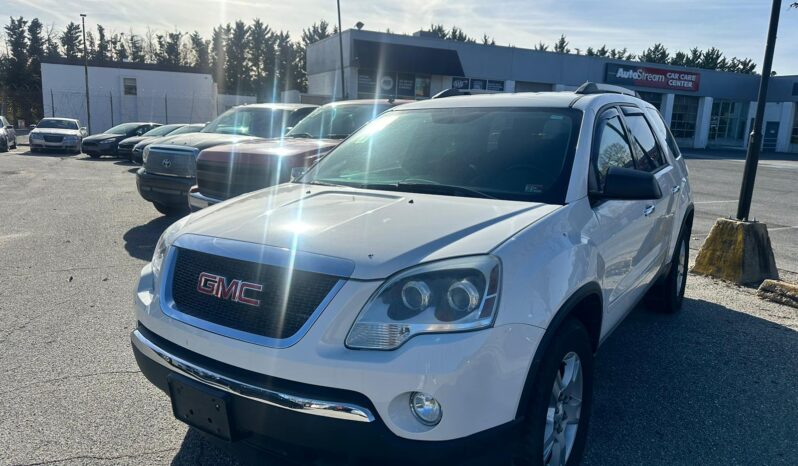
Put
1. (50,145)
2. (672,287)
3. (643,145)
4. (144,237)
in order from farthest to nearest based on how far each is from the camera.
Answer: (50,145) → (144,237) → (672,287) → (643,145)

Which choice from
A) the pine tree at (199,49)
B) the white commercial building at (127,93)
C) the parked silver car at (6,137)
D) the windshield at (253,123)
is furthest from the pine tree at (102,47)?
the windshield at (253,123)

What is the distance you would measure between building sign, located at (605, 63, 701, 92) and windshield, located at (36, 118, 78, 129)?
3281 cm

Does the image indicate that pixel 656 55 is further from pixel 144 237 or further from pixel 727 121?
pixel 144 237

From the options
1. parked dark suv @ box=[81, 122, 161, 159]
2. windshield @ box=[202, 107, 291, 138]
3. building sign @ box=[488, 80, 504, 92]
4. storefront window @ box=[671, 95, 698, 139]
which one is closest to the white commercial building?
parked dark suv @ box=[81, 122, 161, 159]

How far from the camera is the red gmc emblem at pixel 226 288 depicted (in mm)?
→ 2387

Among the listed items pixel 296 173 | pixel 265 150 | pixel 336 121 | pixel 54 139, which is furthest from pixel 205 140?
pixel 54 139

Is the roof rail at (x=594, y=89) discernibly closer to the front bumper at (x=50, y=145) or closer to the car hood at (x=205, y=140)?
the car hood at (x=205, y=140)

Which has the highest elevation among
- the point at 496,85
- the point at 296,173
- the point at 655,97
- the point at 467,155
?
the point at 655,97

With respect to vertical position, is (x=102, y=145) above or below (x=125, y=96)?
below

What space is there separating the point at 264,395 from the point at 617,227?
83.2 inches

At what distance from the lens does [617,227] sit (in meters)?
3.29

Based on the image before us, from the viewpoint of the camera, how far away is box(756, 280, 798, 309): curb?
229 inches

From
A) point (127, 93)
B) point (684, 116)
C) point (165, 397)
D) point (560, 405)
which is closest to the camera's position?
point (560, 405)

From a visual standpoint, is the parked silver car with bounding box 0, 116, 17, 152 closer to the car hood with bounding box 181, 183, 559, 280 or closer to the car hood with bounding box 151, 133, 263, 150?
the car hood with bounding box 151, 133, 263, 150
